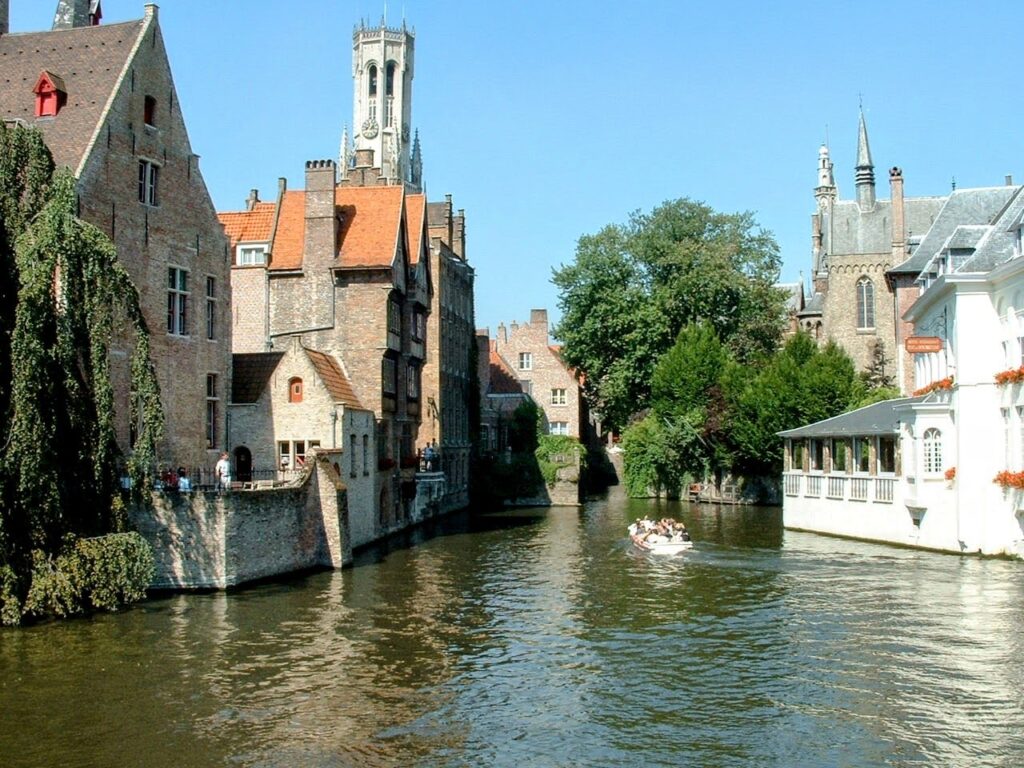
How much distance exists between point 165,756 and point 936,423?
27.3 m

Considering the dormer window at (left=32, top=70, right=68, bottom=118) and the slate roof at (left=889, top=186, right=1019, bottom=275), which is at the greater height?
the slate roof at (left=889, top=186, right=1019, bottom=275)

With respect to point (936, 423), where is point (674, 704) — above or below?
below

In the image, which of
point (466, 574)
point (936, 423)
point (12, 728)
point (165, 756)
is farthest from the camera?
point (936, 423)

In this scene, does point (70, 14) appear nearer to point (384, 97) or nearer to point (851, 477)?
point (851, 477)

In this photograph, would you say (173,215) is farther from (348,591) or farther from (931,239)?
(931,239)

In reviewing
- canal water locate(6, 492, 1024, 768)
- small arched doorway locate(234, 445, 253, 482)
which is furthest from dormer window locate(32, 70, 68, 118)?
canal water locate(6, 492, 1024, 768)

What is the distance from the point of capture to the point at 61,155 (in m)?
29.1

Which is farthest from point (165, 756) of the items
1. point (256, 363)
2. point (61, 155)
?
point (256, 363)

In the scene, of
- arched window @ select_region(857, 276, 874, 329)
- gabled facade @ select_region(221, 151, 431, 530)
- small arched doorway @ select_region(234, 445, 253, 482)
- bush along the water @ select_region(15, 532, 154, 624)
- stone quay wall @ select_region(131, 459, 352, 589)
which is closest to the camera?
bush along the water @ select_region(15, 532, 154, 624)

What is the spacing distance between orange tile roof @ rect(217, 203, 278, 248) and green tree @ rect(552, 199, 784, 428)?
85.3ft

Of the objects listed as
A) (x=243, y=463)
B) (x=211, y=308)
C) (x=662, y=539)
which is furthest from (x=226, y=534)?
(x=662, y=539)

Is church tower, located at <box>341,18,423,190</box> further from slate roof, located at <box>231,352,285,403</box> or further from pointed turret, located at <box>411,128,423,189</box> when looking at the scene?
slate roof, located at <box>231,352,285,403</box>

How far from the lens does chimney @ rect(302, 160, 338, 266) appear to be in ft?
135

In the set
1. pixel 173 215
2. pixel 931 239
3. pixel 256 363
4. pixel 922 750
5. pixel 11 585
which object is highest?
pixel 931 239
